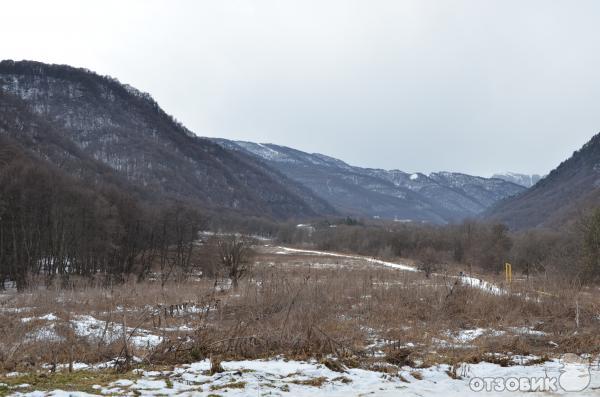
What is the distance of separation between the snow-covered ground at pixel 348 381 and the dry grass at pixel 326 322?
47 cm

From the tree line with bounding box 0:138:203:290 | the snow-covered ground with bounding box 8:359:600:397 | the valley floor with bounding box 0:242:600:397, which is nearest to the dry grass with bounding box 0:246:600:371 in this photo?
the valley floor with bounding box 0:242:600:397

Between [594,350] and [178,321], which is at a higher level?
[594,350]

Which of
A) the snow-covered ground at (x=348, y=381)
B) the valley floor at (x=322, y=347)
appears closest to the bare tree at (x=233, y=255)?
the valley floor at (x=322, y=347)

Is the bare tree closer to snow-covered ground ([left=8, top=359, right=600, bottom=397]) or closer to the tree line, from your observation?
the tree line

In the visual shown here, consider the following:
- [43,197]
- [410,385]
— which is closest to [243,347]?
[410,385]

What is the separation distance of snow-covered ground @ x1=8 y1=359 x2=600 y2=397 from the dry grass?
1.55 ft

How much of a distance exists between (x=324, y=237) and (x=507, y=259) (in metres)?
64.7

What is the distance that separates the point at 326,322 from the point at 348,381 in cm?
477

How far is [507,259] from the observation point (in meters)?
61.6

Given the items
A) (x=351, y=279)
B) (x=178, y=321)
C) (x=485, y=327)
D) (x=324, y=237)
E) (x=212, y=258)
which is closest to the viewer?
(x=485, y=327)

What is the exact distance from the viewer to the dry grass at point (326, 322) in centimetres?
692

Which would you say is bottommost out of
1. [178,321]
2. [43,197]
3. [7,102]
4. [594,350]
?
[178,321]

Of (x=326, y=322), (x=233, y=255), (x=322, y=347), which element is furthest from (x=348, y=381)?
(x=233, y=255)

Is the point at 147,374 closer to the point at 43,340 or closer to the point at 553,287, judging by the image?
the point at 43,340
